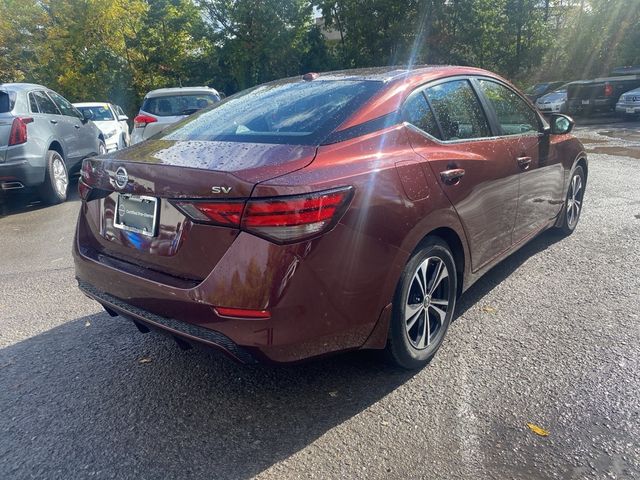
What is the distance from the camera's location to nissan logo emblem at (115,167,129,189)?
264cm

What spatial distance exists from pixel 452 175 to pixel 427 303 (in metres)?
0.73

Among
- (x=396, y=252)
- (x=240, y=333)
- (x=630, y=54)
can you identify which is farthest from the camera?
(x=630, y=54)

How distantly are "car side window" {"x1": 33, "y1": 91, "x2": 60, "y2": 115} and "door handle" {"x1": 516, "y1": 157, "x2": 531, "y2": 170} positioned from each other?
22.6ft

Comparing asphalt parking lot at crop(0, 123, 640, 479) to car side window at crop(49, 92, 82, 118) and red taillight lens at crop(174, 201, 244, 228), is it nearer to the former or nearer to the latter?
red taillight lens at crop(174, 201, 244, 228)

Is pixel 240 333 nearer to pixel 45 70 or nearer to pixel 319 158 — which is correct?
pixel 319 158

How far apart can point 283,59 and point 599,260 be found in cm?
2612

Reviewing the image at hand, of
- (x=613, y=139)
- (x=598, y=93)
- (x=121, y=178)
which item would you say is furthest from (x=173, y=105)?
(x=598, y=93)

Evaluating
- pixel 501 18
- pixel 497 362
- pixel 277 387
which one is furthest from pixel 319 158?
pixel 501 18

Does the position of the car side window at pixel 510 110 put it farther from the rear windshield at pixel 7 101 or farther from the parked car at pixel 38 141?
the rear windshield at pixel 7 101

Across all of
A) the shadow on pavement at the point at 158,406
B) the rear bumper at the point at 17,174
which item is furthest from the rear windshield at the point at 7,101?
the shadow on pavement at the point at 158,406

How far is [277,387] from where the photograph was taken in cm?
292

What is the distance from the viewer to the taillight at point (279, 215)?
88.2 inches

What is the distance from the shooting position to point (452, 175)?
3.05 metres

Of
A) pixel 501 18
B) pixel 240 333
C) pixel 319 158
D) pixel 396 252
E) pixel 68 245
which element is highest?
pixel 501 18
